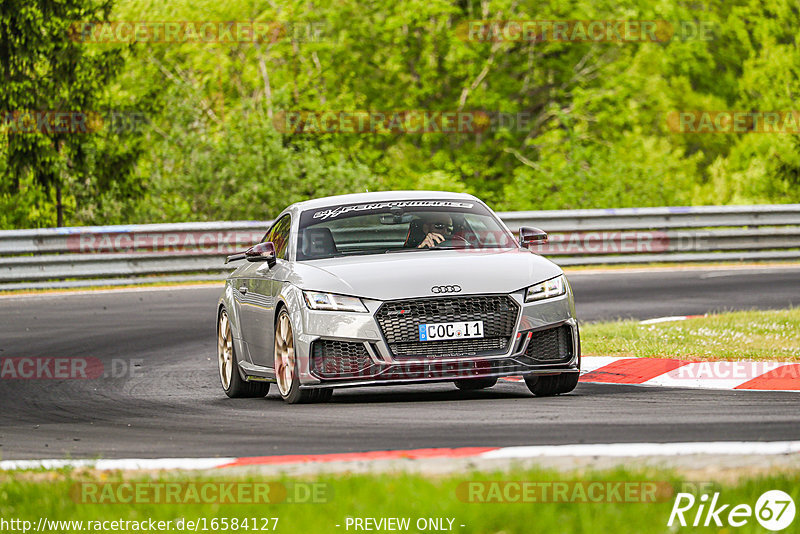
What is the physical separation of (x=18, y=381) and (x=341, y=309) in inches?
159

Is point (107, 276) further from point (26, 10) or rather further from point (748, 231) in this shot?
point (748, 231)

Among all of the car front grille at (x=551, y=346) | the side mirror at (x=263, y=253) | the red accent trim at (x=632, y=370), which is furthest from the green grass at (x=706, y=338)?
the side mirror at (x=263, y=253)

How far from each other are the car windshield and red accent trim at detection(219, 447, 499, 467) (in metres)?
3.54

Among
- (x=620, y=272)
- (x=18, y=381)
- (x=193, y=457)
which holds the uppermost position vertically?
(x=193, y=457)

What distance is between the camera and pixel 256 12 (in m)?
41.0

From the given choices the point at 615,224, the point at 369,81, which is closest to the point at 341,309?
the point at 615,224

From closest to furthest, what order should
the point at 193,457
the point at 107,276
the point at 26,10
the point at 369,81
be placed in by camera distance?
1. the point at 193,457
2. the point at 107,276
3. the point at 26,10
4. the point at 369,81

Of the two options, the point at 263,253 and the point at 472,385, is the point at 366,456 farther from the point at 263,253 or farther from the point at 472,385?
the point at 472,385

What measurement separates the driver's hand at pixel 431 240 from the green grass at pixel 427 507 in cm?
457

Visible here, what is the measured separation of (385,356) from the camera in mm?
8883

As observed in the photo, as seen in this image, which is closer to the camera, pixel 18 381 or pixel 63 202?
pixel 18 381

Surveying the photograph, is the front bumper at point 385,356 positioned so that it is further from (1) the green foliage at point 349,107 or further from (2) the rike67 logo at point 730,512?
(1) the green foliage at point 349,107

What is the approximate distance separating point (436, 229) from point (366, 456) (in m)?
4.12

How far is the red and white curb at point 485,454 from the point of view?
6.12m
